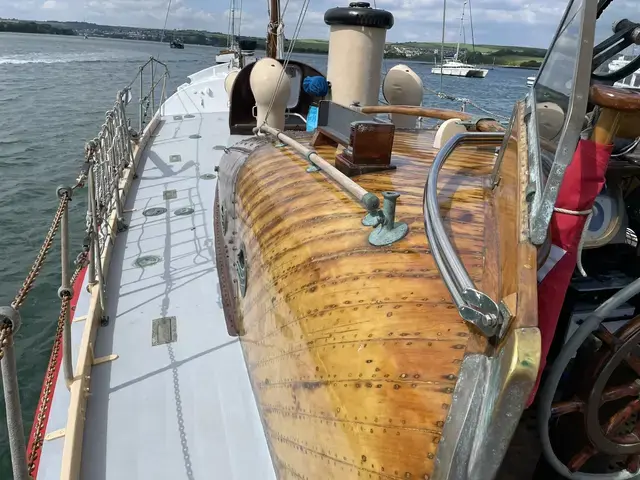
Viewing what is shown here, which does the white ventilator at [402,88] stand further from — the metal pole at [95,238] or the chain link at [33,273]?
the chain link at [33,273]

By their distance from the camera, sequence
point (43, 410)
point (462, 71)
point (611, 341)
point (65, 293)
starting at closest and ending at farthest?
point (611, 341) → point (43, 410) → point (65, 293) → point (462, 71)

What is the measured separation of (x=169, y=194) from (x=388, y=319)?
643 centimetres

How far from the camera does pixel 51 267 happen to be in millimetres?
7738

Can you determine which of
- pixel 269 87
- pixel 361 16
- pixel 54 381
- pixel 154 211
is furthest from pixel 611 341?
pixel 154 211

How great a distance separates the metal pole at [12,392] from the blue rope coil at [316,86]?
19.1 feet

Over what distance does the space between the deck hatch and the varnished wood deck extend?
120 centimetres

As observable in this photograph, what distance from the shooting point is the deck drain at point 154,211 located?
267 inches

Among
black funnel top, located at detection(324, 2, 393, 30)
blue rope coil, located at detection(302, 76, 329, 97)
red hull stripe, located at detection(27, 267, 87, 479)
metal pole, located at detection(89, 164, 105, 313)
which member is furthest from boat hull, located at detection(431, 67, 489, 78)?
metal pole, located at detection(89, 164, 105, 313)

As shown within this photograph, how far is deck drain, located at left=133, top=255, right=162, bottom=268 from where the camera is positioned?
5398mm

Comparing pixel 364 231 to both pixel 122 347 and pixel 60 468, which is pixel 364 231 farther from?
pixel 122 347

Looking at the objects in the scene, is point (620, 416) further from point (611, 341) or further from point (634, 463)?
point (611, 341)

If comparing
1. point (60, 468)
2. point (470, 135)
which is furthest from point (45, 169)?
point (470, 135)

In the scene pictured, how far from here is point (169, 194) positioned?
24.8ft

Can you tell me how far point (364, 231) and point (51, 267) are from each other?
711cm
